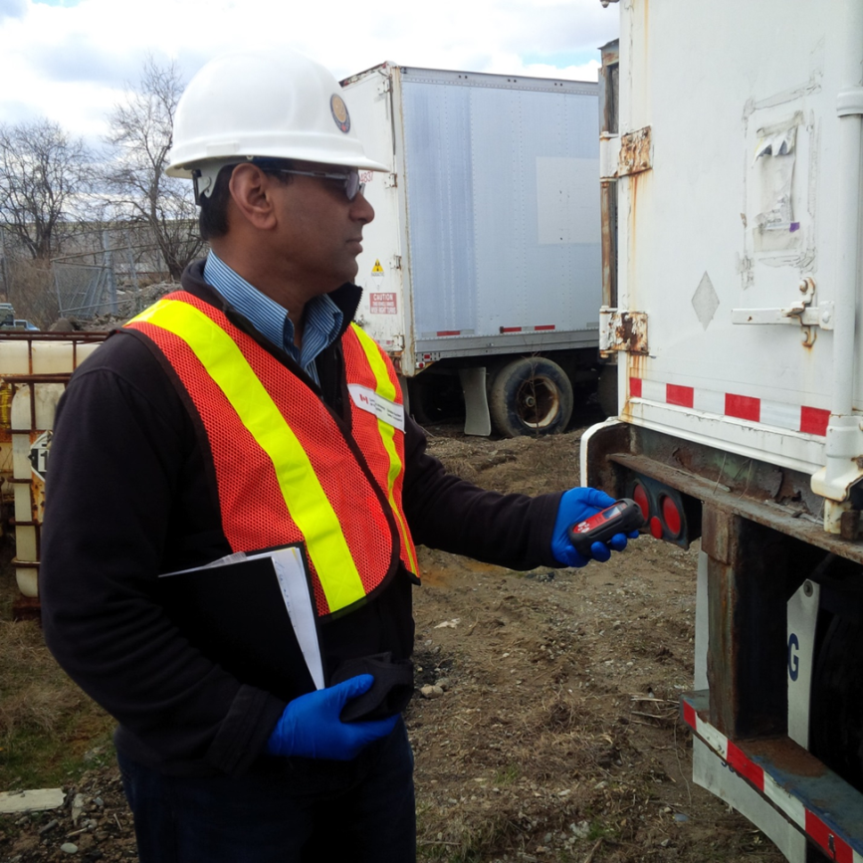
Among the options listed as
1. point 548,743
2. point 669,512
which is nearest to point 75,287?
point 548,743

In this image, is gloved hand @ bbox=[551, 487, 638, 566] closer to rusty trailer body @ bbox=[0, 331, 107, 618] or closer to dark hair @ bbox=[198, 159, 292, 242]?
dark hair @ bbox=[198, 159, 292, 242]

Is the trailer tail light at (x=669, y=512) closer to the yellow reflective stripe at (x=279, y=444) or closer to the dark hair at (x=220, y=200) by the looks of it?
the yellow reflective stripe at (x=279, y=444)

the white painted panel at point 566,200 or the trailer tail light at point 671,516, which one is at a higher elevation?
the white painted panel at point 566,200

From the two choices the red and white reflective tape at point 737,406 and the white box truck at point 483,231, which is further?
the white box truck at point 483,231

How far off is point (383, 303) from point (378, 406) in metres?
6.96

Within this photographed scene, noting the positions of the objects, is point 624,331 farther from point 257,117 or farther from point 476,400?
point 476,400

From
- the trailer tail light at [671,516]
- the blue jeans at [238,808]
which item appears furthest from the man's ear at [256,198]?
the trailer tail light at [671,516]

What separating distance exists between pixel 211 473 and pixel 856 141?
148 centimetres

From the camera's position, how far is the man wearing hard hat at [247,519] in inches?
53.7

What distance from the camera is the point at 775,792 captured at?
215 centimetres

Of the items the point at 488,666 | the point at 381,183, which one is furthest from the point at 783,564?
the point at 381,183

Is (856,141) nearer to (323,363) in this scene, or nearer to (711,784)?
(323,363)

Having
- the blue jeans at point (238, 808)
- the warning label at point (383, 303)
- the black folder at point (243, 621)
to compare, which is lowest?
the blue jeans at point (238, 808)

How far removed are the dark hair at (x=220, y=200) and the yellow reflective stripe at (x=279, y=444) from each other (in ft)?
0.59
